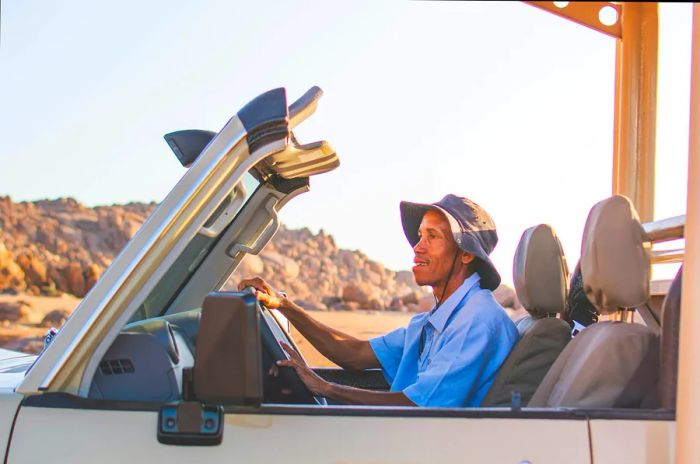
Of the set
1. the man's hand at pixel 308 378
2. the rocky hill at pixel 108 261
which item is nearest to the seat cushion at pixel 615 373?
the man's hand at pixel 308 378

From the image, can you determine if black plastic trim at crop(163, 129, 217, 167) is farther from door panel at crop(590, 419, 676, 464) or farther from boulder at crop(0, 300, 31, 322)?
boulder at crop(0, 300, 31, 322)

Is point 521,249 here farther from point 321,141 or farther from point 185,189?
point 185,189

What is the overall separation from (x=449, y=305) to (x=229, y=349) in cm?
136

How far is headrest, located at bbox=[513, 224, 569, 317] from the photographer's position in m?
3.03

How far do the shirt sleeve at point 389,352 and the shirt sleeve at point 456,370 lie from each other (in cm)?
72

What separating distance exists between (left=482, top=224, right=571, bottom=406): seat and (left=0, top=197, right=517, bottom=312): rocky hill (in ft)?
64.4

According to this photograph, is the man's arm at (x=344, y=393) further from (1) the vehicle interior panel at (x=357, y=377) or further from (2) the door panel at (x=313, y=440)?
(1) the vehicle interior panel at (x=357, y=377)

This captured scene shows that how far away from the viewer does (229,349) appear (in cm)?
212

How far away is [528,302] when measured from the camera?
3.09 meters

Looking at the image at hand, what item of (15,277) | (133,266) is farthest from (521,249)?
(15,277)

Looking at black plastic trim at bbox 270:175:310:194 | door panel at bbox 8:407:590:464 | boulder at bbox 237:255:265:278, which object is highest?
boulder at bbox 237:255:265:278

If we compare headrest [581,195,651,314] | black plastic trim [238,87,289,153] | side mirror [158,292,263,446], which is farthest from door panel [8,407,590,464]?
black plastic trim [238,87,289,153]

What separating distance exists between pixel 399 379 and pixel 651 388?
1.15 meters

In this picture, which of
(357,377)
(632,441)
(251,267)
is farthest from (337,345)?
(251,267)
